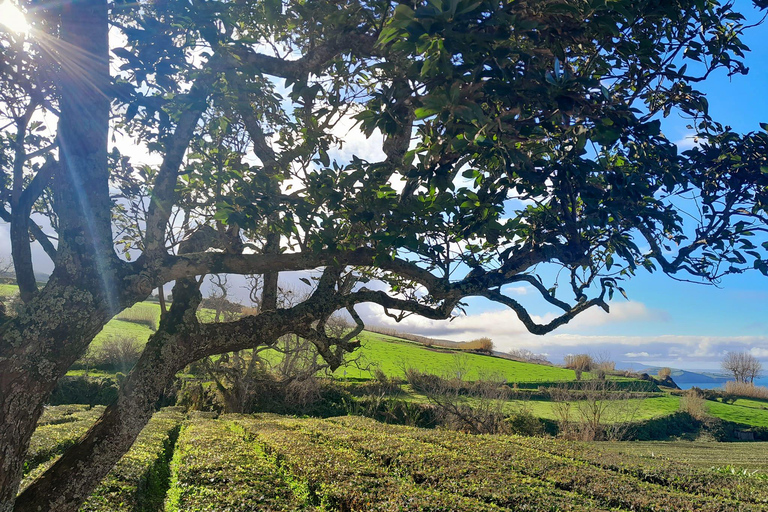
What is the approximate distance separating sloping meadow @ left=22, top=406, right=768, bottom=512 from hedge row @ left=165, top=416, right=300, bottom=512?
21 millimetres

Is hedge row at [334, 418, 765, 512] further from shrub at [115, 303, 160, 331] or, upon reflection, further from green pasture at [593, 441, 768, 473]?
shrub at [115, 303, 160, 331]

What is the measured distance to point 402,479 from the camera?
8.04 meters

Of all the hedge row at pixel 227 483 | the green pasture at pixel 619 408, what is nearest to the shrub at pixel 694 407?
the green pasture at pixel 619 408

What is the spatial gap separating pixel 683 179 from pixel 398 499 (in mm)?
5930

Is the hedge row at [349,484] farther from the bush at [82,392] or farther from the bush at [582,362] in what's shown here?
the bush at [582,362]

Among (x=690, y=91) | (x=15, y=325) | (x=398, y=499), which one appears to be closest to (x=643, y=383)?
(x=398, y=499)

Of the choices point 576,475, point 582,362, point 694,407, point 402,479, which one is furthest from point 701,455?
point 582,362

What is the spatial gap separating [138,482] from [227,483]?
1.86m

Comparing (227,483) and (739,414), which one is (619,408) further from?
(227,483)

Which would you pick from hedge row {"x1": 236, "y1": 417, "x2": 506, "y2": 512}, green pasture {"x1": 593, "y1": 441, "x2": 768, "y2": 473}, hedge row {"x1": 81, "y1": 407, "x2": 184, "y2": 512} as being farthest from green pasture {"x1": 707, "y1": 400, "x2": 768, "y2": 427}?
hedge row {"x1": 81, "y1": 407, "x2": 184, "y2": 512}

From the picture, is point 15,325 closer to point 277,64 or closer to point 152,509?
point 277,64

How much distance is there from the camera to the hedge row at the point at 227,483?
6672 mm

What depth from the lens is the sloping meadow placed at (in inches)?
268

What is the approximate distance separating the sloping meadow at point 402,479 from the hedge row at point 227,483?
0.02 metres
